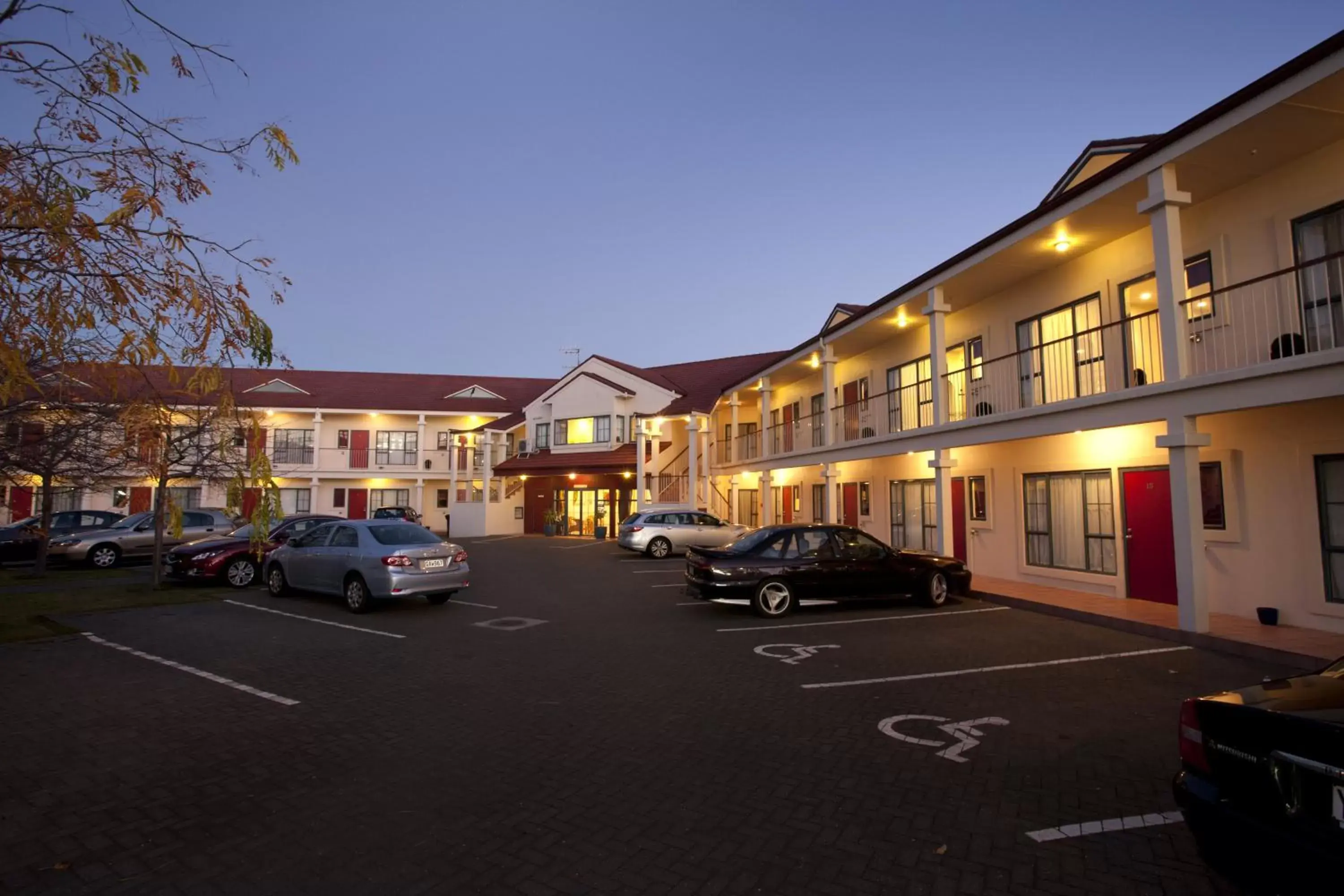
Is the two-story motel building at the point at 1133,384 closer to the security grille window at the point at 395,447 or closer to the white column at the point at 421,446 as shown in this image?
the white column at the point at 421,446

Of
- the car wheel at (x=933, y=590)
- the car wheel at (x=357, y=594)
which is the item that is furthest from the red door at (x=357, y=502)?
the car wheel at (x=933, y=590)

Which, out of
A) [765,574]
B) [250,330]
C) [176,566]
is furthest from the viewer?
[176,566]

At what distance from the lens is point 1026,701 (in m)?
6.52

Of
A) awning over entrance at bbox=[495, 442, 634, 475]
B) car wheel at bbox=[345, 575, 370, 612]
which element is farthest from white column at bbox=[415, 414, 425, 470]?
car wheel at bbox=[345, 575, 370, 612]

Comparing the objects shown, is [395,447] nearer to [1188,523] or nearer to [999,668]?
[999,668]

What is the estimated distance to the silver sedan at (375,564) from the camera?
1134cm

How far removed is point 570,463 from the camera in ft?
109

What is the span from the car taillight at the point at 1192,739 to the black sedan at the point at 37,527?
24.6m

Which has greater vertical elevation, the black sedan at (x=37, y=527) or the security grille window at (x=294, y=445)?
the security grille window at (x=294, y=445)

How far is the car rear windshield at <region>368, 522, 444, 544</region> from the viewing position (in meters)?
11.9

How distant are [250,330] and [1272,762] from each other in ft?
17.6

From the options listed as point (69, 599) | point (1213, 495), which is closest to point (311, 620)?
point (69, 599)

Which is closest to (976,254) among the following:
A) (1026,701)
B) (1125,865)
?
(1026,701)

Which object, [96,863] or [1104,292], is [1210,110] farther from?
[96,863]
